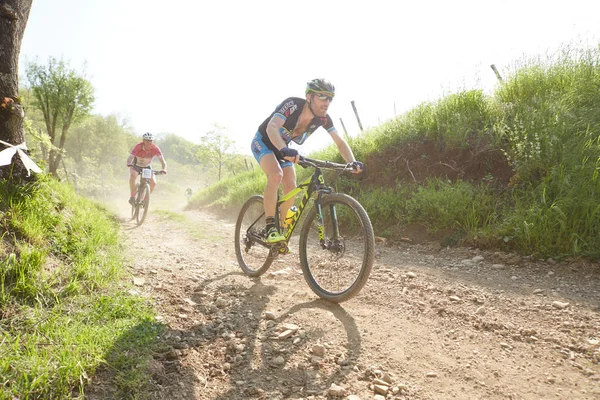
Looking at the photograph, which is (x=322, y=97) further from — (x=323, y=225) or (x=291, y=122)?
(x=323, y=225)

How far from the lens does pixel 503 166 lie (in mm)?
6035

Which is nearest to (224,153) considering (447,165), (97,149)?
(97,149)

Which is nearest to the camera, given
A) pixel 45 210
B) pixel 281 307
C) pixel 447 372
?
pixel 447 372

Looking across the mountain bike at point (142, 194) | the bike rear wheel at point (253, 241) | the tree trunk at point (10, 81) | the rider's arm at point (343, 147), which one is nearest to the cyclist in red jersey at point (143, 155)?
the mountain bike at point (142, 194)

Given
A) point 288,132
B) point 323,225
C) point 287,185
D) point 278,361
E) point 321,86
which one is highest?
point 321,86

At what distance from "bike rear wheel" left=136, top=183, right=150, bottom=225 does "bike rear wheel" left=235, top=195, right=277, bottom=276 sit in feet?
17.7

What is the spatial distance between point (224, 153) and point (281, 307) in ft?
143

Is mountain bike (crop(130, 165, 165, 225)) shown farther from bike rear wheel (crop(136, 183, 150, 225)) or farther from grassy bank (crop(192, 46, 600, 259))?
grassy bank (crop(192, 46, 600, 259))

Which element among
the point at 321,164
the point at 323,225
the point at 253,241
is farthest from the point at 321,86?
the point at 253,241

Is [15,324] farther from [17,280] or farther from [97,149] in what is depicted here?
[97,149]

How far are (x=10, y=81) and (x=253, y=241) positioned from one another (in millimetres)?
3387

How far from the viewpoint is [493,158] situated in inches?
A: 245

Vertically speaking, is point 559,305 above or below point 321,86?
below

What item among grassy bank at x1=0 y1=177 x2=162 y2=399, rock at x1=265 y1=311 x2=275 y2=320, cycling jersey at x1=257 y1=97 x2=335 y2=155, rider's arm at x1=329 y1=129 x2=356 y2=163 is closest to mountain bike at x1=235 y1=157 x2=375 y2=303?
rock at x1=265 y1=311 x2=275 y2=320
